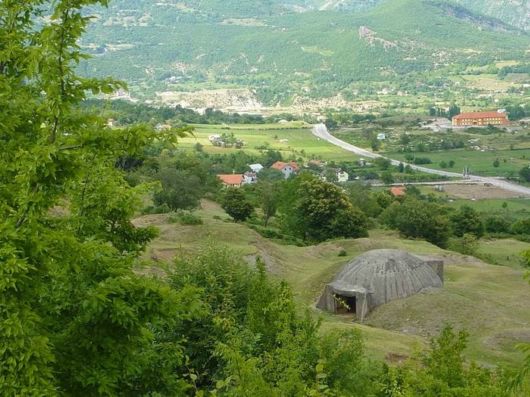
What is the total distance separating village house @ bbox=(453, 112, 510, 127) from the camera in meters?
160

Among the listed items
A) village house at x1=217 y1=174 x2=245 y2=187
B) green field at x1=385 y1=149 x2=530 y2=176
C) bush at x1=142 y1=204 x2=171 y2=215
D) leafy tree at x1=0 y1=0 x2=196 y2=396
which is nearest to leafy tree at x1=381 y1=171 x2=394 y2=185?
green field at x1=385 y1=149 x2=530 y2=176

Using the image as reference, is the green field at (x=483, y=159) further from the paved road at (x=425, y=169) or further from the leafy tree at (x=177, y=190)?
the leafy tree at (x=177, y=190)

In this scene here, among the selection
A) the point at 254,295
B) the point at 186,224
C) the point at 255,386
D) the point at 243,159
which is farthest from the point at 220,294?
the point at 243,159

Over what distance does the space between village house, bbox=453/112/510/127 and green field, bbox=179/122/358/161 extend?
120 feet

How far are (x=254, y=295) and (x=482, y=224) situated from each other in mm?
57150

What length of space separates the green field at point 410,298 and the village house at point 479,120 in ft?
382

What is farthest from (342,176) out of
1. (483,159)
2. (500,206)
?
(483,159)

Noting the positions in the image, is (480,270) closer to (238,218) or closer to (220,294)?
(238,218)

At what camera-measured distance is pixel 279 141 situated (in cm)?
13475

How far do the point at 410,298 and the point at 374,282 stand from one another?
1.83 metres

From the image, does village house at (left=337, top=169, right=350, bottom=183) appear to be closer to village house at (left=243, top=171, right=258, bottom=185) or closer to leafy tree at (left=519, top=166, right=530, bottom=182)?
village house at (left=243, top=171, right=258, bottom=185)

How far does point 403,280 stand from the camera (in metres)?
32.8

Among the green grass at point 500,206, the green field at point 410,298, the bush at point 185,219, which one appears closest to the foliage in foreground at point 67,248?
the green field at point 410,298

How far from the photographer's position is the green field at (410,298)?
25.7 metres
